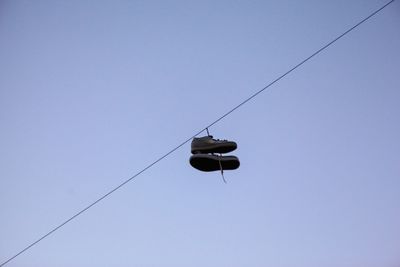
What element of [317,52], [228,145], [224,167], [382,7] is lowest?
[224,167]

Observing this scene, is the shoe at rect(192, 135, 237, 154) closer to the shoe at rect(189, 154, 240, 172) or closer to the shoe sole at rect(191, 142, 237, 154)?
the shoe sole at rect(191, 142, 237, 154)

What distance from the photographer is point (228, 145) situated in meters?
Answer: 3.82

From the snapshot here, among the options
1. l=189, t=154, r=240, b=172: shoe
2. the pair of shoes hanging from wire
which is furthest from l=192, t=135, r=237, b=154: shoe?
l=189, t=154, r=240, b=172: shoe

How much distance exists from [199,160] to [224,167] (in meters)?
0.37

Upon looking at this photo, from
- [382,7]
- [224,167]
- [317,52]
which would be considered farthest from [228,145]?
[382,7]

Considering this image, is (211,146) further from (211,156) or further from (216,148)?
(211,156)

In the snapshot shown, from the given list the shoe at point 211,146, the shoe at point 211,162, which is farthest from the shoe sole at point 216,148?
the shoe at point 211,162

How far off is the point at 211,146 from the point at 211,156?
23 centimetres

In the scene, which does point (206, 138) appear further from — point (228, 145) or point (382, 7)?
point (382, 7)

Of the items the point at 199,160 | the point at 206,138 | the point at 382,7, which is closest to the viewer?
the point at 199,160

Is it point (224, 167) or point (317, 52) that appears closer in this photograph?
point (224, 167)

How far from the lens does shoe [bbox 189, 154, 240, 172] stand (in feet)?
12.0

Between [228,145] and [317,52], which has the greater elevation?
[317,52]

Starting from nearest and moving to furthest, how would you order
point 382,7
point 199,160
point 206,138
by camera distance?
point 199,160, point 206,138, point 382,7
